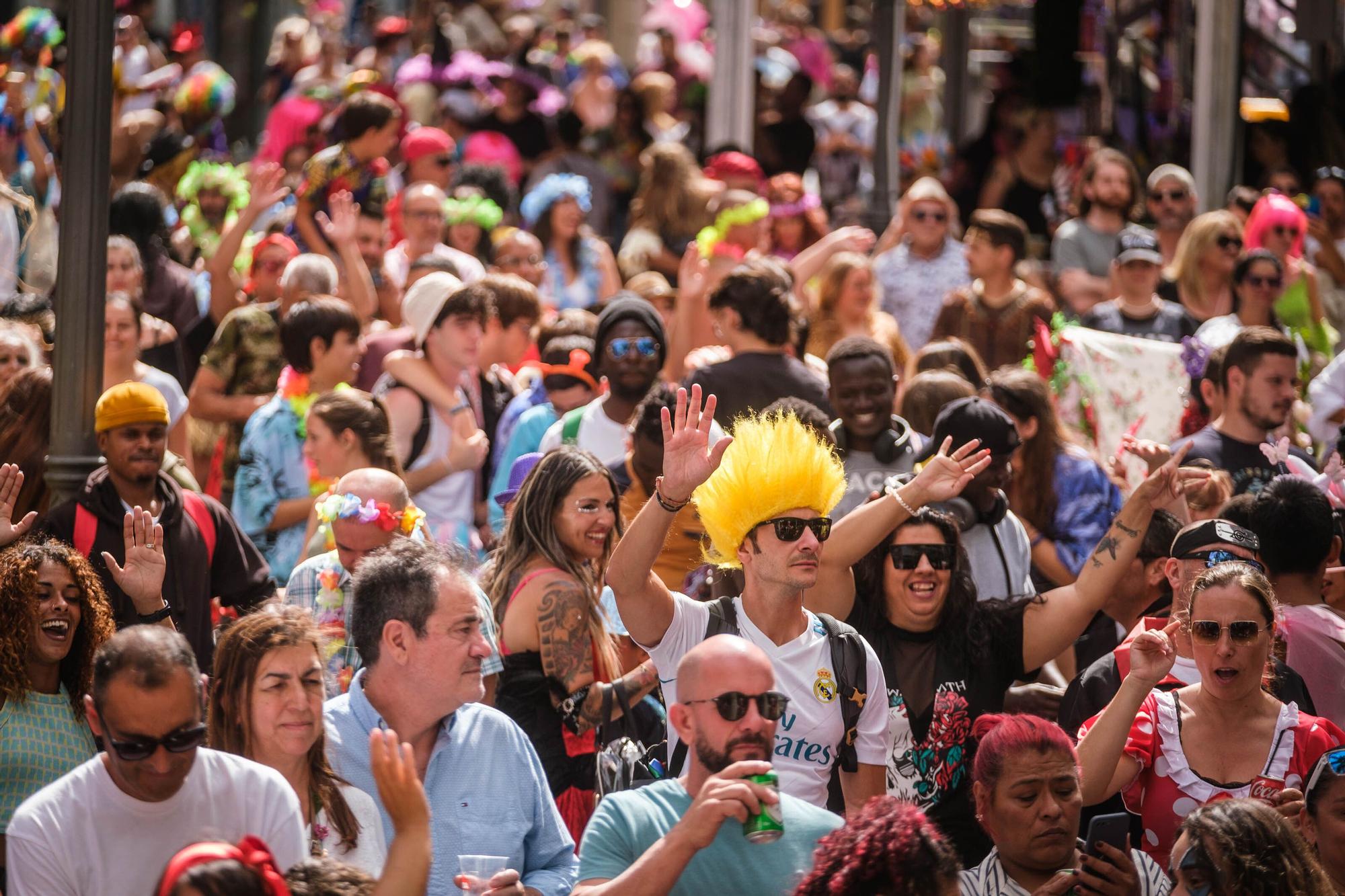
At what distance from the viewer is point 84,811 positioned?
12.8 feet

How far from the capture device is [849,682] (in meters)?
4.88

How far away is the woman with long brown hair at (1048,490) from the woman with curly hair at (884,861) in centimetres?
342

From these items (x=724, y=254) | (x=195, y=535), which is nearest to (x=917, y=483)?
(x=195, y=535)

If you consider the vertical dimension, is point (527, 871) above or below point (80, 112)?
below

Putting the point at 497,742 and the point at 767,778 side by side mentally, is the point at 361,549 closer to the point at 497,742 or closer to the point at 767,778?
the point at 497,742

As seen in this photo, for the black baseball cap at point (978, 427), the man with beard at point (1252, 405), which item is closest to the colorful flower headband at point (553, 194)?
the man with beard at point (1252, 405)

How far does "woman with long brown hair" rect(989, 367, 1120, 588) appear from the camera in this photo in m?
7.08

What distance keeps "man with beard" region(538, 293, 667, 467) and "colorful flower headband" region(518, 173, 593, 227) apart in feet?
11.1

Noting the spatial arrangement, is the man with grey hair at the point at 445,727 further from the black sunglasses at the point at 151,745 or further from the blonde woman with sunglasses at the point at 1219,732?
the blonde woman with sunglasses at the point at 1219,732

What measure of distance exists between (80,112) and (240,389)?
2.53 meters

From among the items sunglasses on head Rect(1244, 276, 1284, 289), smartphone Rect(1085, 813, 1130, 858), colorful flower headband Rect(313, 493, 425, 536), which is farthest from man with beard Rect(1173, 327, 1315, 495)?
colorful flower headband Rect(313, 493, 425, 536)

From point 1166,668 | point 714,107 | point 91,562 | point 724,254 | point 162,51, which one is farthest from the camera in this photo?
point 162,51

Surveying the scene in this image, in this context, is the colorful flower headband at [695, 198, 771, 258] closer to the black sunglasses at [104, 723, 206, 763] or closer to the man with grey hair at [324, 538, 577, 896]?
the man with grey hair at [324, 538, 577, 896]

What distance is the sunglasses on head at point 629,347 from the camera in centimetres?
740
